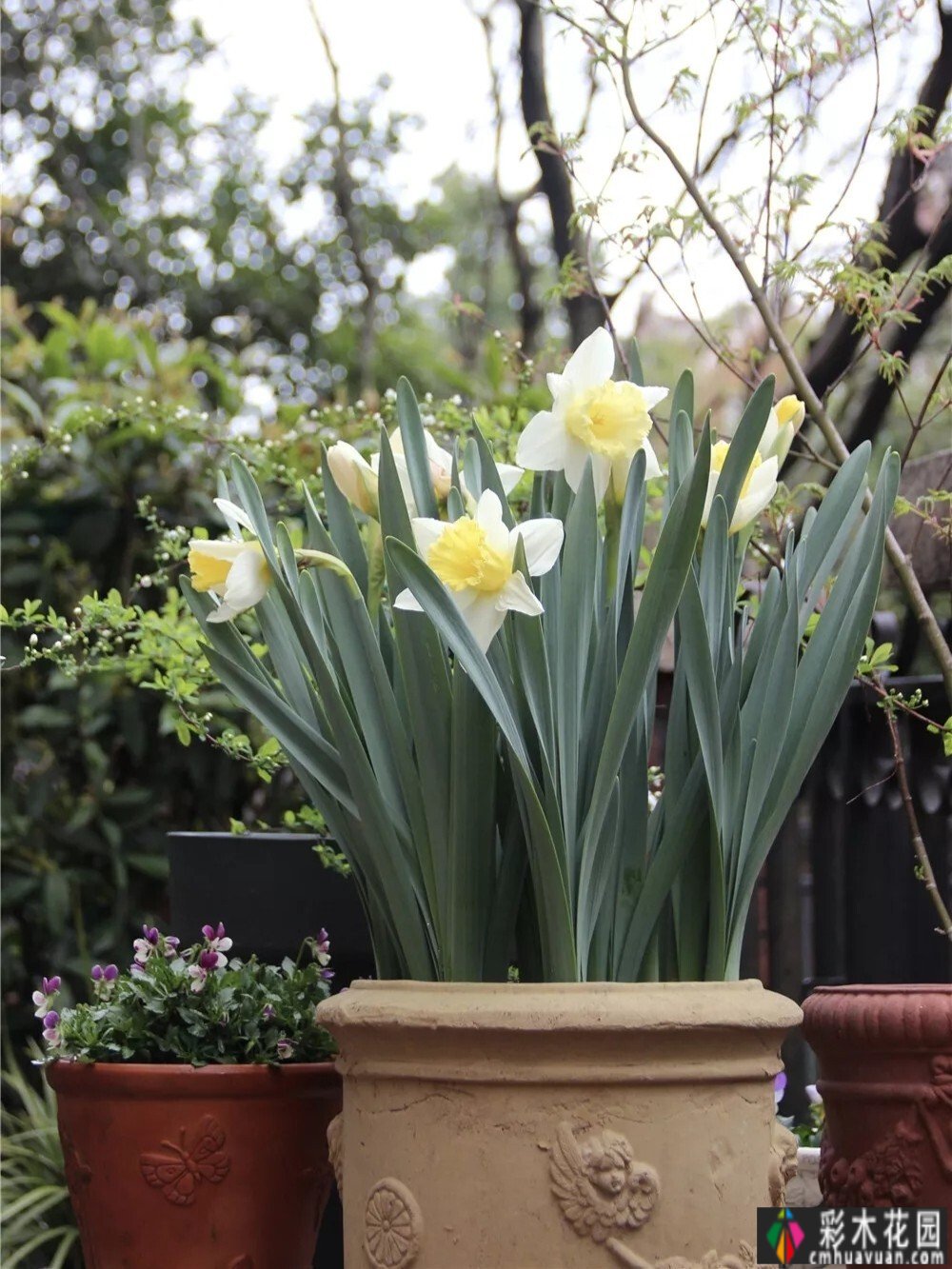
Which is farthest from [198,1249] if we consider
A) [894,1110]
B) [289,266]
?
[289,266]

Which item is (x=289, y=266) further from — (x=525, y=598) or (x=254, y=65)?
(x=525, y=598)

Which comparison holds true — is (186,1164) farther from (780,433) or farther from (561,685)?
(780,433)

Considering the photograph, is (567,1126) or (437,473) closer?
(567,1126)

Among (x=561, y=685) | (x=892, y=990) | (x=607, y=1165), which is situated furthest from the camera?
(x=892, y=990)

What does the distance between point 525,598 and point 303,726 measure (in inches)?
10.4

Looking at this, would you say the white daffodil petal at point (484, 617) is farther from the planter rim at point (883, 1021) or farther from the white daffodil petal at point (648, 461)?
the planter rim at point (883, 1021)

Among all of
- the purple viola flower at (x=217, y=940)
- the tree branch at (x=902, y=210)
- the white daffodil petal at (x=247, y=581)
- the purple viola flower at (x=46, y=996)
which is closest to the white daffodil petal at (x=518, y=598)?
the white daffodil petal at (x=247, y=581)

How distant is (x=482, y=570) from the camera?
3.47ft

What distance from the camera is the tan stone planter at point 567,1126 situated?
1.02 m

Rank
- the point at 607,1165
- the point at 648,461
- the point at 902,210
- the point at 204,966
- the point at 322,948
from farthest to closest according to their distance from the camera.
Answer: the point at 902,210 → the point at 322,948 → the point at 204,966 → the point at 648,461 → the point at 607,1165

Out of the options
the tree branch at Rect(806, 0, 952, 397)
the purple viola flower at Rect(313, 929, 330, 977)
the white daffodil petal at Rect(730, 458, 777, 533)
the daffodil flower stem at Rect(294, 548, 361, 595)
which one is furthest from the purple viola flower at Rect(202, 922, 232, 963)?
the tree branch at Rect(806, 0, 952, 397)

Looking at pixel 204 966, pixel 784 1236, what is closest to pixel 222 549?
pixel 204 966

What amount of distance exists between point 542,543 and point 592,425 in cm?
13

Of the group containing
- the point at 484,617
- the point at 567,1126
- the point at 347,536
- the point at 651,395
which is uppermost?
the point at 651,395
